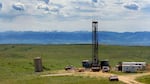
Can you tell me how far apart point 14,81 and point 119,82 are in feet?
66.2

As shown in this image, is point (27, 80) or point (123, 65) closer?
point (27, 80)

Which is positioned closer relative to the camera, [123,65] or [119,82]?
[119,82]

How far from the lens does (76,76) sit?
274ft

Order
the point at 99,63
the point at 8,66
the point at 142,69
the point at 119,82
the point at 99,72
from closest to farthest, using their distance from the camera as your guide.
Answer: the point at 119,82
the point at 99,72
the point at 142,69
the point at 99,63
the point at 8,66

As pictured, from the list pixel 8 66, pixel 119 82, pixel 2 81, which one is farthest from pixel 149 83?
Result: pixel 8 66

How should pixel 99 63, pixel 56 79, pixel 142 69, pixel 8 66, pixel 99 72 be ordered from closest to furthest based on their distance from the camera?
pixel 56 79 < pixel 99 72 < pixel 142 69 < pixel 99 63 < pixel 8 66

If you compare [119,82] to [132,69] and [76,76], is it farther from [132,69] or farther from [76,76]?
[132,69]

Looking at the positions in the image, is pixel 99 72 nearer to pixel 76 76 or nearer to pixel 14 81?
pixel 76 76

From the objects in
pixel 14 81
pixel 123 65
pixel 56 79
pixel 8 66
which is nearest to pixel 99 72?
pixel 123 65

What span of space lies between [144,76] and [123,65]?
12512 millimetres

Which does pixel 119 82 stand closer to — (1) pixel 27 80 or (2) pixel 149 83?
(2) pixel 149 83

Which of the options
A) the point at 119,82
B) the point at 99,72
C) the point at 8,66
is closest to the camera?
the point at 119,82

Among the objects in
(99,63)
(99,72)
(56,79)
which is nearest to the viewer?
(56,79)

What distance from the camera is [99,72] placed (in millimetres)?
91188
